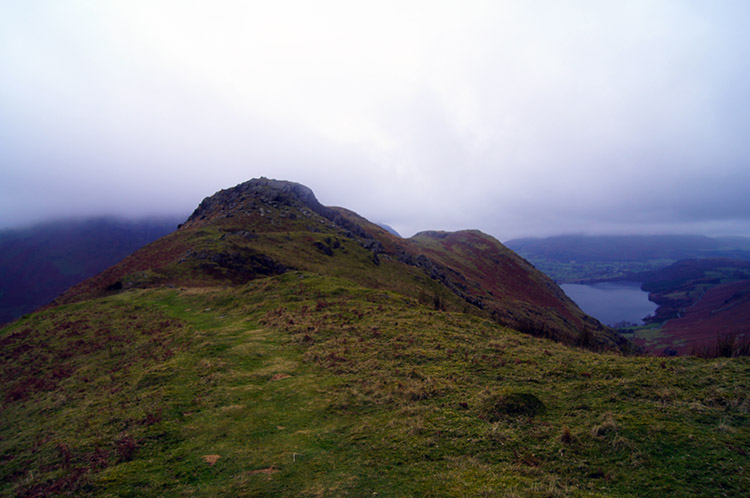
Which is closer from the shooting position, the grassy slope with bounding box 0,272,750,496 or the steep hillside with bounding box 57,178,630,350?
the grassy slope with bounding box 0,272,750,496

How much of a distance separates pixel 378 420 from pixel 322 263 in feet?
177

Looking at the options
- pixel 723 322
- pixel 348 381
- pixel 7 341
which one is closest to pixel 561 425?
pixel 348 381

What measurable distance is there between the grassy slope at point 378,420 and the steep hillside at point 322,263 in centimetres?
1100

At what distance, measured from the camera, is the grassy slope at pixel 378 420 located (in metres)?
7.86

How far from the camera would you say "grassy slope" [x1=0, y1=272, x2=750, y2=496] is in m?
7.86

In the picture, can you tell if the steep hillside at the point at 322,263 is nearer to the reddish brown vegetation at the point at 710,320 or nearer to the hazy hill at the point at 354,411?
the hazy hill at the point at 354,411

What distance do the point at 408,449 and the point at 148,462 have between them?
8.15 metres

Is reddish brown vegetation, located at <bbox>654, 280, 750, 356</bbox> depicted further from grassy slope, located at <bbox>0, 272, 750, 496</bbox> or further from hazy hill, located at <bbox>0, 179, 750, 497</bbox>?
grassy slope, located at <bbox>0, 272, 750, 496</bbox>

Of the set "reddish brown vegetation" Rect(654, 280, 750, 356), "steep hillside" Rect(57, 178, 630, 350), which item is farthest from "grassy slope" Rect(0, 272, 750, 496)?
"reddish brown vegetation" Rect(654, 280, 750, 356)

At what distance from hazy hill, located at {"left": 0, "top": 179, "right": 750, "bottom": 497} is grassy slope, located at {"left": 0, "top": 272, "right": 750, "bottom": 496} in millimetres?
65

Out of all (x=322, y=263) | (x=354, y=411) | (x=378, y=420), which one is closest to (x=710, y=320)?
(x=322, y=263)

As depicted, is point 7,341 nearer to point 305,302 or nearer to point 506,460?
point 305,302

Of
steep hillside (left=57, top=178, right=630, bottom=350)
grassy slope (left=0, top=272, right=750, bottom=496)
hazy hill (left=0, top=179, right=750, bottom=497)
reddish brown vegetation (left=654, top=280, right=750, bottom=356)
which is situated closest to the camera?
grassy slope (left=0, top=272, right=750, bottom=496)

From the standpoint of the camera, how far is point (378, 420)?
37.3 ft
